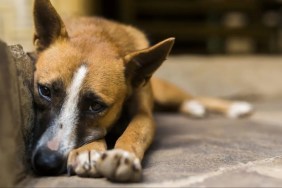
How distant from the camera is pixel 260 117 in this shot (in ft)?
10.7

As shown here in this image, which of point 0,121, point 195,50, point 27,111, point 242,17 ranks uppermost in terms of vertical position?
point 0,121

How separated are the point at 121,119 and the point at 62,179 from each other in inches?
29.0

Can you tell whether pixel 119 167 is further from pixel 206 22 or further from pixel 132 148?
pixel 206 22

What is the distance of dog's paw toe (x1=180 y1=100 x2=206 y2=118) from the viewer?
3297 millimetres

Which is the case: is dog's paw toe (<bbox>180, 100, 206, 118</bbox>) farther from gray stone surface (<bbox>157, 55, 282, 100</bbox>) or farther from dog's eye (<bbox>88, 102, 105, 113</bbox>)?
dog's eye (<bbox>88, 102, 105, 113</bbox>)

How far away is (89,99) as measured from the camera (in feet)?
6.25

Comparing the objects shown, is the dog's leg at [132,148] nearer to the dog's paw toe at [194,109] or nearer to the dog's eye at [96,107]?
the dog's eye at [96,107]

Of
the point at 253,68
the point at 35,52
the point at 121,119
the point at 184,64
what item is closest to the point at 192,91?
the point at 184,64

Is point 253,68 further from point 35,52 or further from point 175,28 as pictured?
point 35,52

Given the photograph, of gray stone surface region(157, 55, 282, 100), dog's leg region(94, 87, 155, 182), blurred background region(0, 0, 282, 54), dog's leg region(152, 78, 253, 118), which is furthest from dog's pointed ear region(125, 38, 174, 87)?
blurred background region(0, 0, 282, 54)

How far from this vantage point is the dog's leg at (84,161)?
166 cm

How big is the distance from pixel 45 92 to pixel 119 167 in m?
0.54

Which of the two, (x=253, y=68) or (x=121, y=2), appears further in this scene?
(x=121, y=2)

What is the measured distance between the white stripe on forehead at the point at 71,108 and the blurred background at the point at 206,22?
4312 mm
